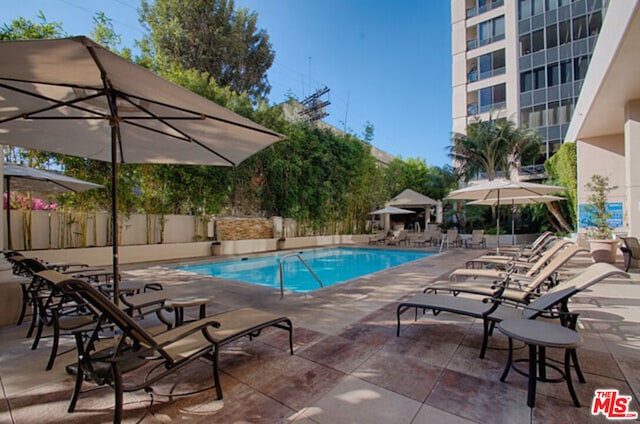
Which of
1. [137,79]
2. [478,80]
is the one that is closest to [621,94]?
[137,79]

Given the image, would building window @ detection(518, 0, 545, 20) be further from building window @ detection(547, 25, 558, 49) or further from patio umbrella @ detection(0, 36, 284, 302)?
patio umbrella @ detection(0, 36, 284, 302)

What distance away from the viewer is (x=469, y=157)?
734 inches

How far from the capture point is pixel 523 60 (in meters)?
19.8

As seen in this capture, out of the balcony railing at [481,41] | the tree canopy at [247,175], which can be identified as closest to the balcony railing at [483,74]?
the balcony railing at [481,41]

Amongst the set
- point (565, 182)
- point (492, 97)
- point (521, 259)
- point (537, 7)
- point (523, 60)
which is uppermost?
point (537, 7)

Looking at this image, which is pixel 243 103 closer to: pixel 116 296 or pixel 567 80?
pixel 116 296

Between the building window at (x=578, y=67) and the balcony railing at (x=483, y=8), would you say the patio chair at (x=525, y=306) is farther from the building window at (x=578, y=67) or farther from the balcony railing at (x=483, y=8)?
the balcony railing at (x=483, y=8)

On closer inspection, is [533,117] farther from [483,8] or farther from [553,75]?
[483,8]

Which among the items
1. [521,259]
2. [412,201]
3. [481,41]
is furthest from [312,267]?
[481,41]

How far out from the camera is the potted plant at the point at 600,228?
800 centimetres

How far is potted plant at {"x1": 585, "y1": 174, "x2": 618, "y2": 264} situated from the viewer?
7996 mm

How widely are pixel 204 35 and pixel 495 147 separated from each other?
1833cm

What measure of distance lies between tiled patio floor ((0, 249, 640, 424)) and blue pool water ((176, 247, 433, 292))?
4.41 meters

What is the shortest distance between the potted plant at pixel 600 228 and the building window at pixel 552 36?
43.7 feet
